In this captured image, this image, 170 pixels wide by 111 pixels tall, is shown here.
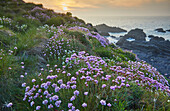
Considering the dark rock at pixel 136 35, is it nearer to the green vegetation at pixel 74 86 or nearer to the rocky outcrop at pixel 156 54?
the rocky outcrop at pixel 156 54

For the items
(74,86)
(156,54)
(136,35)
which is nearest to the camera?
(74,86)

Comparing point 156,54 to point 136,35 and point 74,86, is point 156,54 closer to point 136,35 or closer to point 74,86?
point 136,35

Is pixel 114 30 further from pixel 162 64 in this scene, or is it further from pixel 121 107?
pixel 121 107

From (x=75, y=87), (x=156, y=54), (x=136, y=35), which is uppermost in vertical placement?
(x=75, y=87)

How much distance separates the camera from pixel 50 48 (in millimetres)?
6066

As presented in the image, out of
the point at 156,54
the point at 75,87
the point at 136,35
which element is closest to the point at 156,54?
the point at 156,54

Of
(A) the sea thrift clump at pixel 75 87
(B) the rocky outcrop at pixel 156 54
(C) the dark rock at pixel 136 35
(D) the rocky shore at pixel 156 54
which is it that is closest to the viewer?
(A) the sea thrift clump at pixel 75 87

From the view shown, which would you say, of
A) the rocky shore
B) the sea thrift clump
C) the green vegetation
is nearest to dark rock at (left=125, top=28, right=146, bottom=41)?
the rocky shore

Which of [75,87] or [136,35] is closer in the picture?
[75,87]

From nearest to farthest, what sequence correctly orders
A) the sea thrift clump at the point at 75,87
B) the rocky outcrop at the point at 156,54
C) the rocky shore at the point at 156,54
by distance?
the sea thrift clump at the point at 75,87 → the rocky shore at the point at 156,54 → the rocky outcrop at the point at 156,54

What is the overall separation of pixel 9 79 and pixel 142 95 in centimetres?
353

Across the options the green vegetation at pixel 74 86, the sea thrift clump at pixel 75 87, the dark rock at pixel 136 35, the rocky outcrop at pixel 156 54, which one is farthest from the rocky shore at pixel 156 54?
the sea thrift clump at pixel 75 87

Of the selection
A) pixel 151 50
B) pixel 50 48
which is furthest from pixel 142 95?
pixel 151 50

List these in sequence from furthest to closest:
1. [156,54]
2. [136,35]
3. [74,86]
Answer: [136,35], [156,54], [74,86]
